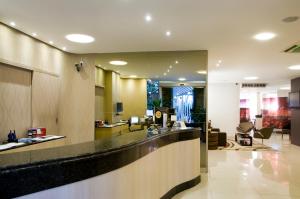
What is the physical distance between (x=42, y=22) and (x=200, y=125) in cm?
444

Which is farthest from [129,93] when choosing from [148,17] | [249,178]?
[249,178]

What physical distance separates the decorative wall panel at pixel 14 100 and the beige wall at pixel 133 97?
10.4 ft

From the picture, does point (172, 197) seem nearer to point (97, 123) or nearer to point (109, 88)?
point (97, 123)

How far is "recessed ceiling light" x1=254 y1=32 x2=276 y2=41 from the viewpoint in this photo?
5047 mm

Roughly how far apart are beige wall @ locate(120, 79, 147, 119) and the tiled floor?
264 centimetres

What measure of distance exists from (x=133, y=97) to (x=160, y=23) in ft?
12.0

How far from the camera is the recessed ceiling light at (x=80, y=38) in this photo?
5217mm

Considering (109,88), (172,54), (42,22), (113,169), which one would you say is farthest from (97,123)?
(113,169)

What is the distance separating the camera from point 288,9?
3752mm

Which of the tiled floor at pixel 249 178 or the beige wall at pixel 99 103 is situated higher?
the beige wall at pixel 99 103

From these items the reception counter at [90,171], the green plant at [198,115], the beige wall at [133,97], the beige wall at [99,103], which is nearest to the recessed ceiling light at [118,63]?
the beige wall at [133,97]

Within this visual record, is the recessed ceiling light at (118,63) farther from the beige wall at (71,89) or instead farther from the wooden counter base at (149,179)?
the wooden counter base at (149,179)

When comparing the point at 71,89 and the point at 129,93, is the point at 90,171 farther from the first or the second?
the point at 129,93

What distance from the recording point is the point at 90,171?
5.77 feet
